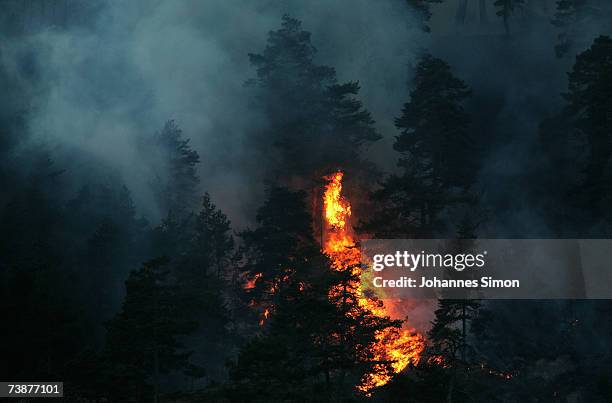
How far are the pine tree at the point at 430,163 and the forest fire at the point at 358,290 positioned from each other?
13.9 ft

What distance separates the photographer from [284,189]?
60.0 m

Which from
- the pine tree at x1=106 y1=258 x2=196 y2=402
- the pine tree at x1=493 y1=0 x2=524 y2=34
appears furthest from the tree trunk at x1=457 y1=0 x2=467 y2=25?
the pine tree at x1=106 y1=258 x2=196 y2=402

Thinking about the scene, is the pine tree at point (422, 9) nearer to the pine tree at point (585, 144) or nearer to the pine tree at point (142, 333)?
the pine tree at point (585, 144)

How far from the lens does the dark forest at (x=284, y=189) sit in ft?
139

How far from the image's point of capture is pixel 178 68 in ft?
295

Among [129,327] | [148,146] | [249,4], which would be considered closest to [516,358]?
[129,327]

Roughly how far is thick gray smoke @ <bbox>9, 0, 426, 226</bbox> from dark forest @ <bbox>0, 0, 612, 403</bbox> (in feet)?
0.85

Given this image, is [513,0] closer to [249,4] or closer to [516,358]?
[249,4]

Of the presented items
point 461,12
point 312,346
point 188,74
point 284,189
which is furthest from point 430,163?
point 461,12

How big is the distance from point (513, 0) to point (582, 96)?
39.8 meters

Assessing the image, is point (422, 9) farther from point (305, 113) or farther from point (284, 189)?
point (284, 189)

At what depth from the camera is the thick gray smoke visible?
80.6 m

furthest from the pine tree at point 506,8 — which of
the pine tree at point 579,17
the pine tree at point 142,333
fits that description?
the pine tree at point 142,333

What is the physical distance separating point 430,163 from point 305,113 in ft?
49.3
